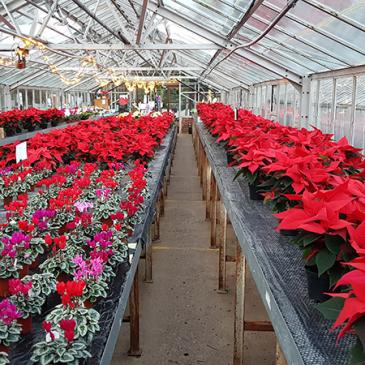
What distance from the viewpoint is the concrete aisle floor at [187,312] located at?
304 centimetres

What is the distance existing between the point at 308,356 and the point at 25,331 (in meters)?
0.86

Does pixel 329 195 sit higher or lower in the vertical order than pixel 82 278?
higher

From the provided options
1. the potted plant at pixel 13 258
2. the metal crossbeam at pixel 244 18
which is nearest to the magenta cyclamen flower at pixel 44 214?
the potted plant at pixel 13 258

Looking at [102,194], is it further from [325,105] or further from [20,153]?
[325,105]

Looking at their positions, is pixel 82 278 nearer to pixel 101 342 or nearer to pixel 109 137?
pixel 101 342

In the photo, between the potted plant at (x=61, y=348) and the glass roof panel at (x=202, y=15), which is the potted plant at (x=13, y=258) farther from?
the glass roof panel at (x=202, y=15)

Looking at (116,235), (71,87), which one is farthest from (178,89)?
(116,235)

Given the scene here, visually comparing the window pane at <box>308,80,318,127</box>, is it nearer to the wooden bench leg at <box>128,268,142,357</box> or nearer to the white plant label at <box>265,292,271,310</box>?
the wooden bench leg at <box>128,268,142,357</box>

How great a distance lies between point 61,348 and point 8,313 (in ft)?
0.67

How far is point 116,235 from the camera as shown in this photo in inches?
83.4

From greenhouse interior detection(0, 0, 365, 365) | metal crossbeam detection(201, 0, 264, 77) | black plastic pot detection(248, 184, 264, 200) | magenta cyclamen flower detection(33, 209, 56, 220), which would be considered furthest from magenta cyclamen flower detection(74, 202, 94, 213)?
metal crossbeam detection(201, 0, 264, 77)

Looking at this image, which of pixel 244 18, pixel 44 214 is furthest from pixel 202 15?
pixel 44 214

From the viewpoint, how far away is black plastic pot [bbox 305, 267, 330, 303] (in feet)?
4.82

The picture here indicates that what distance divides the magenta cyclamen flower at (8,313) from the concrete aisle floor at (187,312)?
5.79ft
